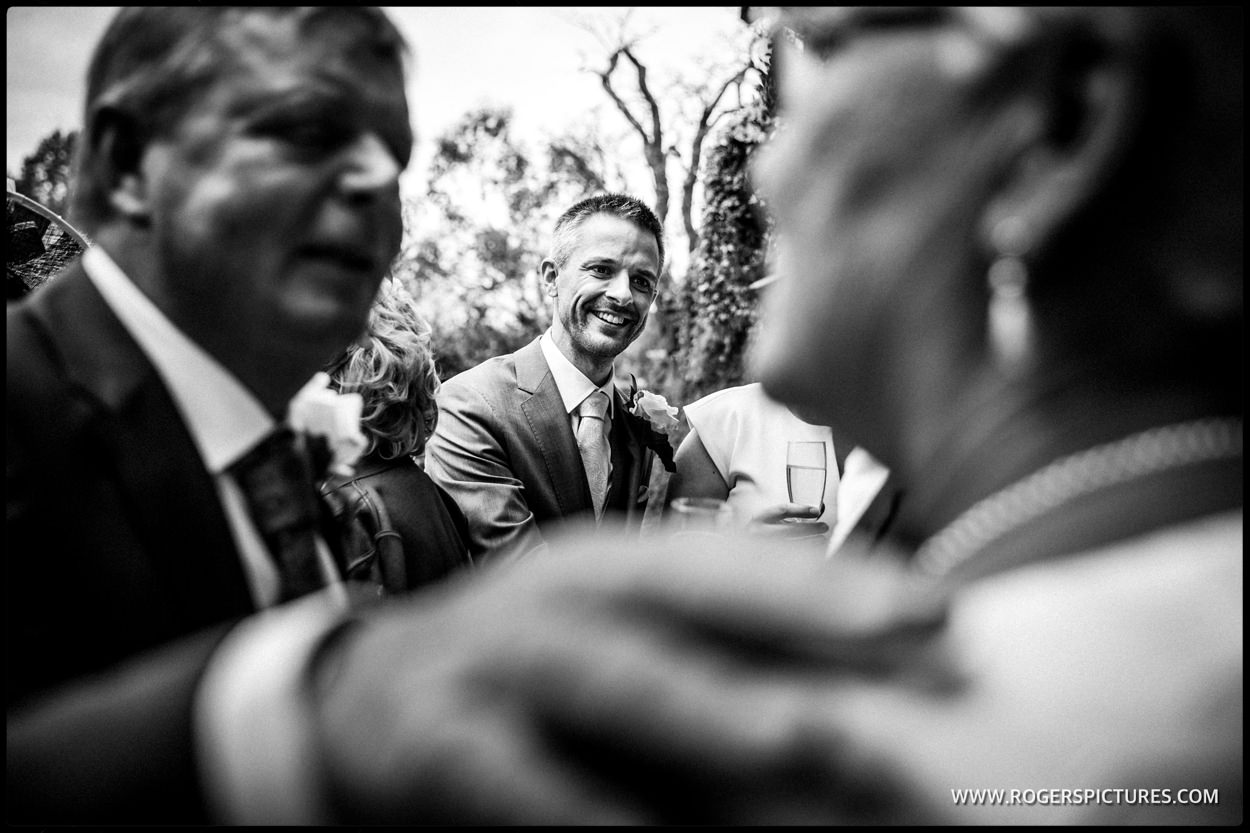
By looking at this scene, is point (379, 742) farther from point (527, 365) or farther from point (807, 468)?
point (527, 365)

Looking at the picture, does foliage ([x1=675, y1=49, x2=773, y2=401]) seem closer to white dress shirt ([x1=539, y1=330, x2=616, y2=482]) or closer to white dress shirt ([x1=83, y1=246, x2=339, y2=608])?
white dress shirt ([x1=539, y1=330, x2=616, y2=482])

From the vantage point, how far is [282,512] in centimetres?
121

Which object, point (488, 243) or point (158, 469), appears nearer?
point (158, 469)

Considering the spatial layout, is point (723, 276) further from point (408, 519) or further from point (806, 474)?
point (408, 519)

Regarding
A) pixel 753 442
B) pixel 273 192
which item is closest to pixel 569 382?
pixel 753 442

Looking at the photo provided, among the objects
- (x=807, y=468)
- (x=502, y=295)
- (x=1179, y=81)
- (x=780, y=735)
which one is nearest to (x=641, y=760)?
(x=780, y=735)

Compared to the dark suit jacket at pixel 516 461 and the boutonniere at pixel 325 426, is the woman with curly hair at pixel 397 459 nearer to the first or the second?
the dark suit jacket at pixel 516 461

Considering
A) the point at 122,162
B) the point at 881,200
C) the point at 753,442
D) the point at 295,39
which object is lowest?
the point at 753,442

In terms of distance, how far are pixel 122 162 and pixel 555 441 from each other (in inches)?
109

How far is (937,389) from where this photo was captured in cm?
88

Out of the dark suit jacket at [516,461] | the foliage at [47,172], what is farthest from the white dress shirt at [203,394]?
the foliage at [47,172]

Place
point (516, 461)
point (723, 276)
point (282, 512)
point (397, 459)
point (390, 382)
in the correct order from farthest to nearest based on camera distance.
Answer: point (723, 276), point (516, 461), point (390, 382), point (397, 459), point (282, 512)

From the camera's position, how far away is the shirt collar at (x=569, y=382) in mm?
4059

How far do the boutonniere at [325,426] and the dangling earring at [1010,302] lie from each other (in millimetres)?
1061
